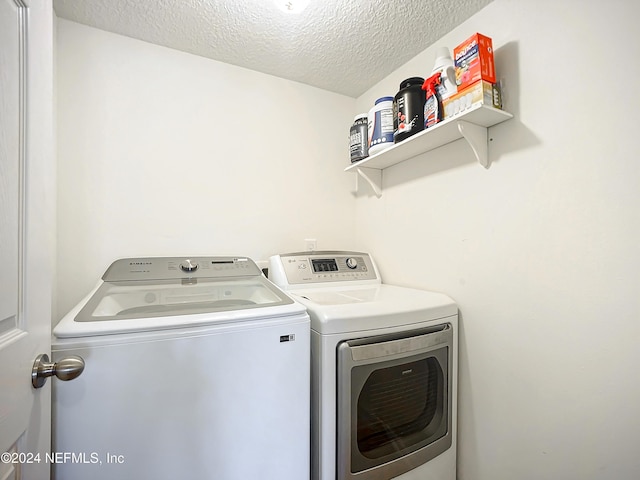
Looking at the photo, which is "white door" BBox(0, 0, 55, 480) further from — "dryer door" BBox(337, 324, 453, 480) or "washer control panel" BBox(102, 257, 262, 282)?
"dryer door" BBox(337, 324, 453, 480)

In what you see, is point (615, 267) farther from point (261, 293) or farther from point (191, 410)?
point (191, 410)

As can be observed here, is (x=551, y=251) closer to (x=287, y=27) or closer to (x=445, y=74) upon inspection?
(x=445, y=74)

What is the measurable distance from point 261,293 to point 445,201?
101cm

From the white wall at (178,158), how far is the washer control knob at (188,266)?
216mm

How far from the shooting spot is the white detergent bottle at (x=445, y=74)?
1148 mm

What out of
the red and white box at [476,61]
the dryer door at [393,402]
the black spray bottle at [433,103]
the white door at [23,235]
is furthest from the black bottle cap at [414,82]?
the white door at [23,235]

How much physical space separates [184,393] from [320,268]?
0.91m

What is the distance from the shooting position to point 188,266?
134 cm

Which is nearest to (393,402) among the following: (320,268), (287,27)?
(320,268)

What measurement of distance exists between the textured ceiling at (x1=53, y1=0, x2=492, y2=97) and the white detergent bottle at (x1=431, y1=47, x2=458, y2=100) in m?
0.26

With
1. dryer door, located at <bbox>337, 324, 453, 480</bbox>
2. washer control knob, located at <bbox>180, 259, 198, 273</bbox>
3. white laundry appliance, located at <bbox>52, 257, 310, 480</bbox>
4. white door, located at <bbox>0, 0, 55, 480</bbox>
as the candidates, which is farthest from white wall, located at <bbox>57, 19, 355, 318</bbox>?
dryer door, located at <bbox>337, 324, 453, 480</bbox>

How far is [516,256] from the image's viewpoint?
1082mm

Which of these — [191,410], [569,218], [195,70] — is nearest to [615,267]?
[569,218]

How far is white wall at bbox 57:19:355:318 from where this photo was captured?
4.43 ft
